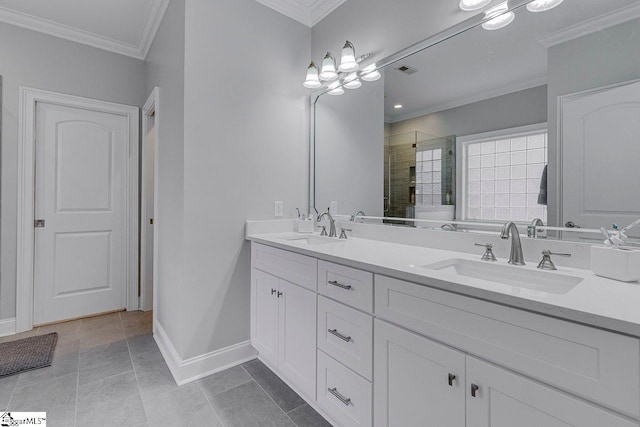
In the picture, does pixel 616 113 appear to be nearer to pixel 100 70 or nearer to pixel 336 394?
pixel 336 394

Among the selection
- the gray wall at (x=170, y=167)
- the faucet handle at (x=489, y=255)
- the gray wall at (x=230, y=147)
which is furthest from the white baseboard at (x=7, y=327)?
the faucet handle at (x=489, y=255)

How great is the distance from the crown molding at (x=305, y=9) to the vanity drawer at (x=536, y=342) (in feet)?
7.14

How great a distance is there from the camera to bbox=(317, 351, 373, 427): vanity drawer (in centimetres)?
125

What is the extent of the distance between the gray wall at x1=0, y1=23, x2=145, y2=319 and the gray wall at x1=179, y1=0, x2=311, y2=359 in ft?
5.60

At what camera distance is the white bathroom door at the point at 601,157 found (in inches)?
41.9

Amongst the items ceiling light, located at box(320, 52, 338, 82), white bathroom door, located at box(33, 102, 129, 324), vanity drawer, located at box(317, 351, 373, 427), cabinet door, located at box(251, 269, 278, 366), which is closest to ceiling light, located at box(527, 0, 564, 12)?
ceiling light, located at box(320, 52, 338, 82)

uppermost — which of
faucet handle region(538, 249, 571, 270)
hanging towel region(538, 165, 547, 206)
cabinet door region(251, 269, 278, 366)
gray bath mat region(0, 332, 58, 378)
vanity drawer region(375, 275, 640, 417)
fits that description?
hanging towel region(538, 165, 547, 206)

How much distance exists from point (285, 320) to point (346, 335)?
1.69 ft

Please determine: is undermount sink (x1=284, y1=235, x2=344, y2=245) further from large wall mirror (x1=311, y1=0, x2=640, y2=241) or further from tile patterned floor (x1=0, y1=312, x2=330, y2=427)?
tile patterned floor (x1=0, y1=312, x2=330, y2=427)

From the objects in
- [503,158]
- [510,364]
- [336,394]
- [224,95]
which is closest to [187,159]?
[224,95]

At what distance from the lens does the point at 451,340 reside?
37.9 inches

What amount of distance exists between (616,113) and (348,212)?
145 centimetres

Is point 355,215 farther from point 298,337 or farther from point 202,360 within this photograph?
point 202,360

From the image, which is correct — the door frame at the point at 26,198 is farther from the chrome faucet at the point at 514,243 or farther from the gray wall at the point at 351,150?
the chrome faucet at the point at 514,243
